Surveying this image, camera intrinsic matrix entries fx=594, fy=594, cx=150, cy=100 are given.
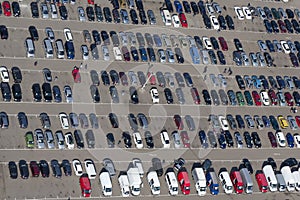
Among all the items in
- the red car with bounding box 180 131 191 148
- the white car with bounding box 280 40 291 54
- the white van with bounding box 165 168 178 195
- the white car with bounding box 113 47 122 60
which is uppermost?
the white car with bounding box 113 47 122 60

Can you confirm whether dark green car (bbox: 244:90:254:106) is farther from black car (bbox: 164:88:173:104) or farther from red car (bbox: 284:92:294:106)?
black car (bbox: 164:88:173:104)

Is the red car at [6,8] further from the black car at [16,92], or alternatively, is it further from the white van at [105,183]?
the white van at [105,183]

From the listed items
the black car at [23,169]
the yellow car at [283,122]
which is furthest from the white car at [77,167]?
the yellow car at [283,122]

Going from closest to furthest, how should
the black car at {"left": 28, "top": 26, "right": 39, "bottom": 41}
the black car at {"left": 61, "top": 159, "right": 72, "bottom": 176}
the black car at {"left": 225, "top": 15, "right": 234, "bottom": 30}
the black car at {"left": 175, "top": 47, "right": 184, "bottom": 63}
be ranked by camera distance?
the black car at {"left": 61, "top": 159, "right": 72, "bottom": 176} < the black car at {"left": 28, "top": 26, "right": 39, "bottom": 41} < the black car at {"left": 175, "top": 47, "right": 184, "bottom": 63} < the black car at {"left": 225, "top": 15, "right": 234, "bottom": 30}

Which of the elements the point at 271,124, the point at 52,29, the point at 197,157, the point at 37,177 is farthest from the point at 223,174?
the point at 52,29

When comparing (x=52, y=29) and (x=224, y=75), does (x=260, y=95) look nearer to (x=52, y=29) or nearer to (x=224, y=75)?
(x=224, y=75)

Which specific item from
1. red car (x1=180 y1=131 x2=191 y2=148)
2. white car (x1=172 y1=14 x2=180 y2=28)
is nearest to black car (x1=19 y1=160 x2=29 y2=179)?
red car (x1=180 y1=131 x2=191 y2=148)

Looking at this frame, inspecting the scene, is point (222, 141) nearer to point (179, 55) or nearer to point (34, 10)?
point (179, 55)

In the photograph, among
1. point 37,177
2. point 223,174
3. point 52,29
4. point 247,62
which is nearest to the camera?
point 37,177
